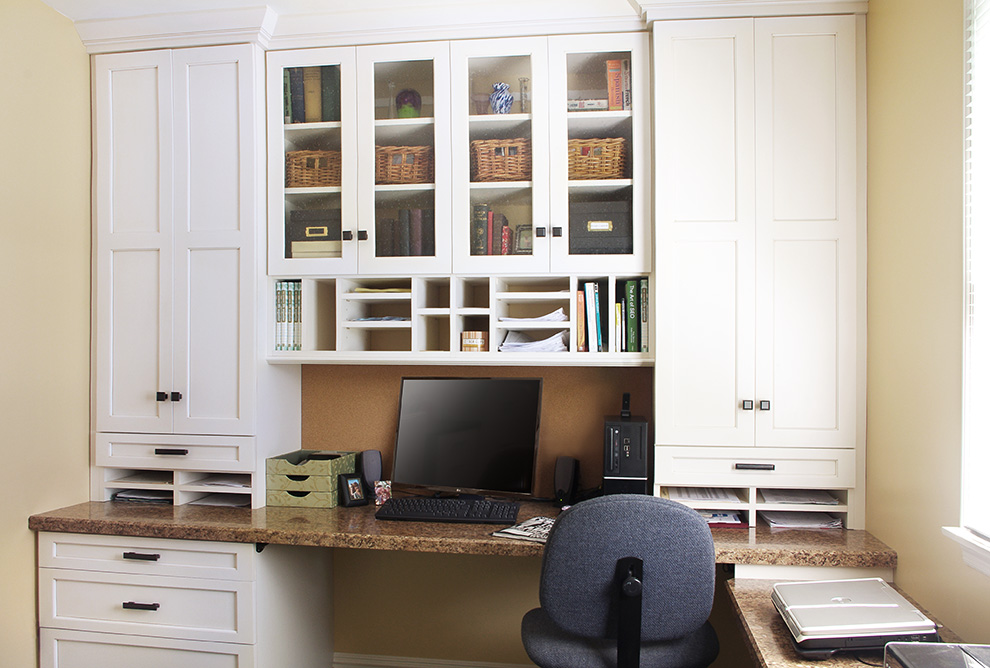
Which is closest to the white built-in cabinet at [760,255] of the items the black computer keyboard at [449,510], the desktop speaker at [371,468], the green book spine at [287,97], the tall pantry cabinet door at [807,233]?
the tall pantry cabinet door at [807,233]

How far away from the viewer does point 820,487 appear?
205cm

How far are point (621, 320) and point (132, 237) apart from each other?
183 cm

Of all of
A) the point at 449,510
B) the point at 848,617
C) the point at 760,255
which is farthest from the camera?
the point at 449,510

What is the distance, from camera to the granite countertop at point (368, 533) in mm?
1830

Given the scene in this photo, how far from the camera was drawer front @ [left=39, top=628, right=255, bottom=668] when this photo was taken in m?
2.08

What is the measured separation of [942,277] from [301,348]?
2.04 m

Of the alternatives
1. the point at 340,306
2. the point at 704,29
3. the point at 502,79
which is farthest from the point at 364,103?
the point at 704,29

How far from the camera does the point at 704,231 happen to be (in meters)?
2.11

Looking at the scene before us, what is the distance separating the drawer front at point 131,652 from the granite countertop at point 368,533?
1.18 feet

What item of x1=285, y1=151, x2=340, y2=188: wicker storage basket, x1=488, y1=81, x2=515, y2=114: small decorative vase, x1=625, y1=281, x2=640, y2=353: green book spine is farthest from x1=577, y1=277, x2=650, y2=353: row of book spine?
x1=285, y1=151, x2=340, y2=188: wicker storage basket

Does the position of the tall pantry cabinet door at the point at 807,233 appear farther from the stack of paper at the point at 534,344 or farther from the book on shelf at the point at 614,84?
the stack of paper at the point at 534,344

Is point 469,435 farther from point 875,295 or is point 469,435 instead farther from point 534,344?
point 875,295

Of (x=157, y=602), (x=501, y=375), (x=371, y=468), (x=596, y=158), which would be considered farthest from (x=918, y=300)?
(x=157, y=602)

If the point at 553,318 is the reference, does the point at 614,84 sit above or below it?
above
